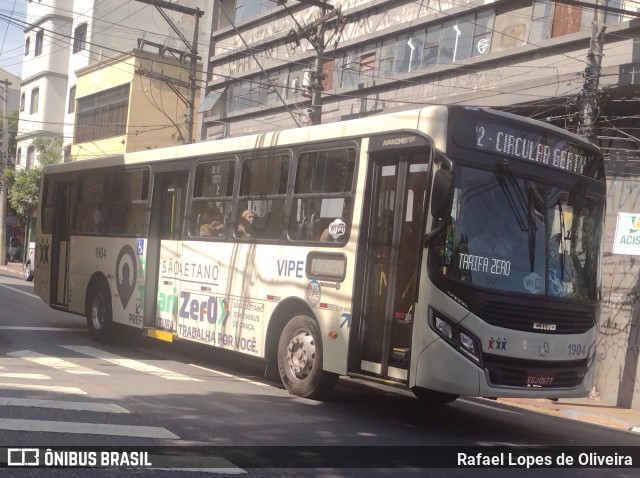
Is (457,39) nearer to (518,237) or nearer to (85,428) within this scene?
(518,237)

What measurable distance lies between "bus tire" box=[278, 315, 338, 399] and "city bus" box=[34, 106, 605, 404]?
2 centimetres

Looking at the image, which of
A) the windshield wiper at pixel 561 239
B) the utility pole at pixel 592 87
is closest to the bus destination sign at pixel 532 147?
the windshield wiper at pixel 561 239

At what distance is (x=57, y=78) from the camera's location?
146 ft

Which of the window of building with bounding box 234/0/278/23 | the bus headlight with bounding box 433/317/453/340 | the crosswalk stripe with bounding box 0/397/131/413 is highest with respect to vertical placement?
the window of building with bounding box 234/0/278/23

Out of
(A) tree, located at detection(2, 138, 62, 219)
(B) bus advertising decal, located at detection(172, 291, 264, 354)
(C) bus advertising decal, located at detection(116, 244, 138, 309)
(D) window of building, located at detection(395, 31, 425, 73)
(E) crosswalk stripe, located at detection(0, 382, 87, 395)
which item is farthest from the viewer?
(A) tree, located at detection(2, 138, 62, 219)

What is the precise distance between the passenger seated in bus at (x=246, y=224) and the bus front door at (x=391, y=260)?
2.33 m

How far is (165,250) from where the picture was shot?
12.2 metres

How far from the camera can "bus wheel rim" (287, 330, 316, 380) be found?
359 inches

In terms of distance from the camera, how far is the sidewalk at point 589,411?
11874mm

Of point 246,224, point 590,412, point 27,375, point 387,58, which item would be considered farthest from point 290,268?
point 387,58

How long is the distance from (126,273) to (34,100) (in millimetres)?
36112

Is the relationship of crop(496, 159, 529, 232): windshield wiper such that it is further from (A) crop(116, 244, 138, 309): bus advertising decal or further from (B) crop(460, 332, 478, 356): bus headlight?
(A) crop(116, 244, 138, 309): bus advertising decal

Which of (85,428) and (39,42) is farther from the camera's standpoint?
(39,42)

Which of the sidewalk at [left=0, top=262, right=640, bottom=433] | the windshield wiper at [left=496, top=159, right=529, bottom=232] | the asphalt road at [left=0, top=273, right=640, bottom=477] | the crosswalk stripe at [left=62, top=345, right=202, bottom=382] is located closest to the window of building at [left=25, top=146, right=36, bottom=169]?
the crosswalk stripe at [left=62, top=345, right=202, bottom=382]
